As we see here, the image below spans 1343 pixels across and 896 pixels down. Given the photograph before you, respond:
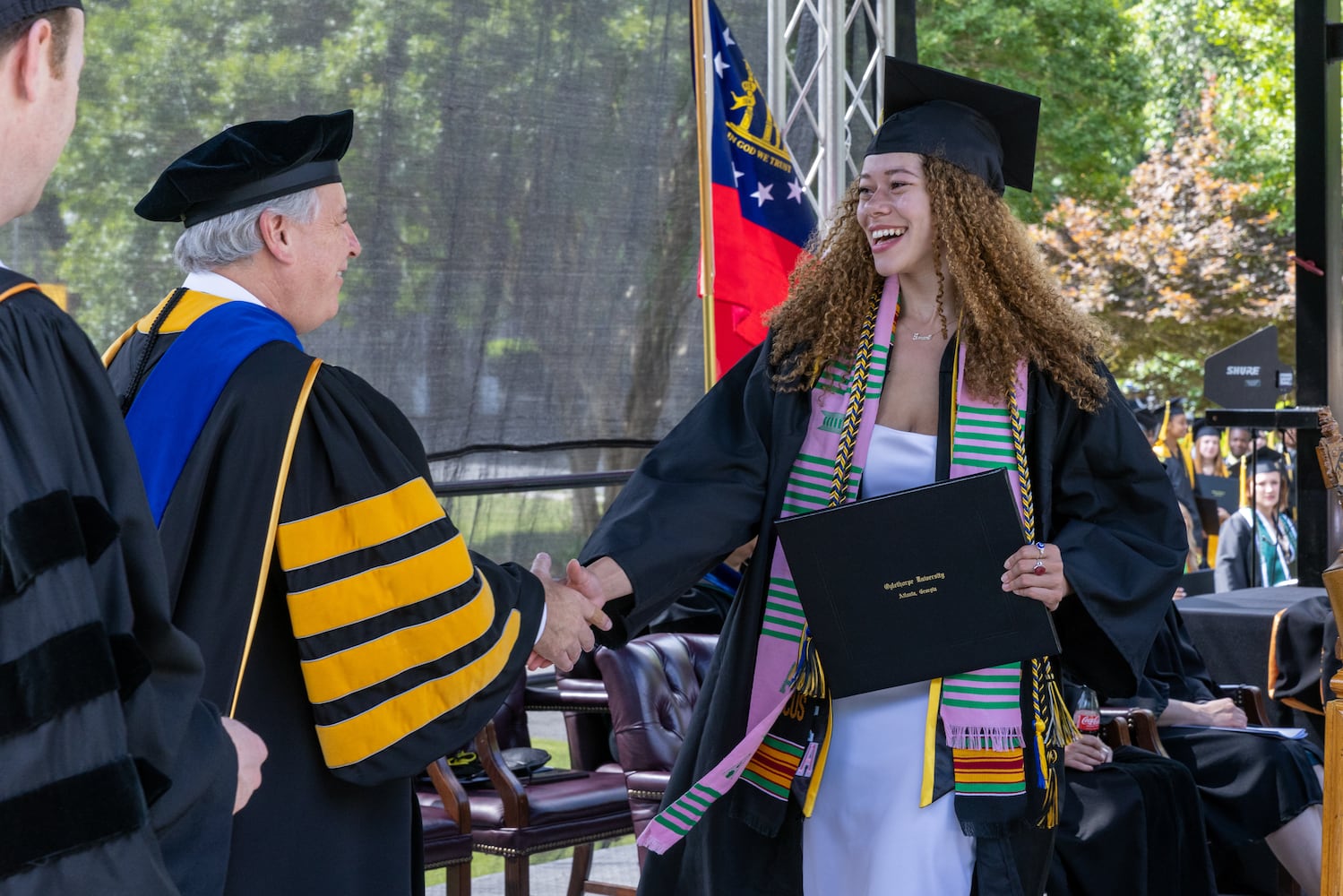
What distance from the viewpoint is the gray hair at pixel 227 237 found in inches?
89.2

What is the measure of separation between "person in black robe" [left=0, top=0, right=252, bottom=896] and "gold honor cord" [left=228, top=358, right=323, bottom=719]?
51 cm

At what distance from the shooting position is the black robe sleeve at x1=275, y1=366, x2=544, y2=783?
2.10m

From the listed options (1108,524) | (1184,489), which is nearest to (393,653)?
(1108,524)

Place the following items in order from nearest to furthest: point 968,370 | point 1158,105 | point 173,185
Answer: point 173,185, point 968,370, point 1158,105

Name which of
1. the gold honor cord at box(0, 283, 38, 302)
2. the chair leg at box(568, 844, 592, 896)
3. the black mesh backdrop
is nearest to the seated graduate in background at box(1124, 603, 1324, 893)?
the chair leg at box(568, 844, 592, 896)

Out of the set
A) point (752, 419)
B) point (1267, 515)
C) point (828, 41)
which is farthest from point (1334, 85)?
point (752, 419)

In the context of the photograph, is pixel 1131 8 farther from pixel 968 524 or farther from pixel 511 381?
pixel 968 524

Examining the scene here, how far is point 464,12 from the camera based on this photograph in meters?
5.03

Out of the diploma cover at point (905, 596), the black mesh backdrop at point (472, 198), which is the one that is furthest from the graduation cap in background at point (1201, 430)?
the diploma cover at point (905, 596)

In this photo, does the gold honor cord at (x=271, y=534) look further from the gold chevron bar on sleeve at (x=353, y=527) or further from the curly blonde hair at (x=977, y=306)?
the curly blonde hair at (x=977, y=306)

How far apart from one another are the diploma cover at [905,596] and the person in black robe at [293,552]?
58 centimetres

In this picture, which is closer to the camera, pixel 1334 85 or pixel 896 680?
pixel 896 680

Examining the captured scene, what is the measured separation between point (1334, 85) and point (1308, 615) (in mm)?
3073

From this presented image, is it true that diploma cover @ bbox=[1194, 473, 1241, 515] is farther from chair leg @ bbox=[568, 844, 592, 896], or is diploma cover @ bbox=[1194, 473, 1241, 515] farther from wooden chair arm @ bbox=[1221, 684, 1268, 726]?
chair leg @ bbox=[568, 844, 592, 896]
